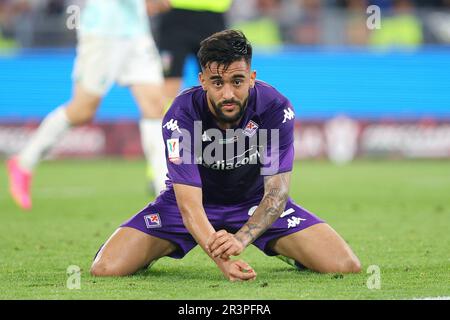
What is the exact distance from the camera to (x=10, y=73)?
16359 mm

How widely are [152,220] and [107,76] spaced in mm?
3452

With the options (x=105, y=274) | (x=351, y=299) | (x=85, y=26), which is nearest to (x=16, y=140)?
(x=85, y=26)

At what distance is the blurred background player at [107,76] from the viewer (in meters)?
9.30

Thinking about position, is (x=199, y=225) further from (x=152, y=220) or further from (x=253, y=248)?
(x=253, y=248)

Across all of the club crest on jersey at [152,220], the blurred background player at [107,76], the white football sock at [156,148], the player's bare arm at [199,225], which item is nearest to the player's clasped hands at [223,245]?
the player's bare arm at [199,225]

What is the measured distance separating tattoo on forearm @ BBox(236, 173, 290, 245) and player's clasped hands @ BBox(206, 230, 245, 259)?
0.47ft

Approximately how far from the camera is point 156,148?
9.30 meters

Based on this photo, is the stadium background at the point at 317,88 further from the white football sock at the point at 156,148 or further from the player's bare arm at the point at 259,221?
the player's bare arm at the point at 259,221

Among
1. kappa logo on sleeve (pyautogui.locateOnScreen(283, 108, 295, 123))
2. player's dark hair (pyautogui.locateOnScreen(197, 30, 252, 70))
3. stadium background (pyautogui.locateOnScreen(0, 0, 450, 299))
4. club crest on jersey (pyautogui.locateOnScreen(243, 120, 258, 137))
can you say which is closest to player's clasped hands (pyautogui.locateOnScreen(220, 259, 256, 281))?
club crest on jersey (pyautogui.locateOnScreen(243, 120, 258, 137))

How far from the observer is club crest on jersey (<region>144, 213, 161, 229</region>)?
20.1 ft

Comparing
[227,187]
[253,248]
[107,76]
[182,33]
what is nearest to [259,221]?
[227,187]

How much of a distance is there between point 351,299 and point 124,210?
4.85 meters

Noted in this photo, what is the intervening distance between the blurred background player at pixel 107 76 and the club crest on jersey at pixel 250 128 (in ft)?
11.4

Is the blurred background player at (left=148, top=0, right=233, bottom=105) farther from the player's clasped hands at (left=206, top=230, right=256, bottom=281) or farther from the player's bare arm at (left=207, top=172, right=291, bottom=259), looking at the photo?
the player's clasped hands at (left=206, top=230, right=256, bottom=281)
